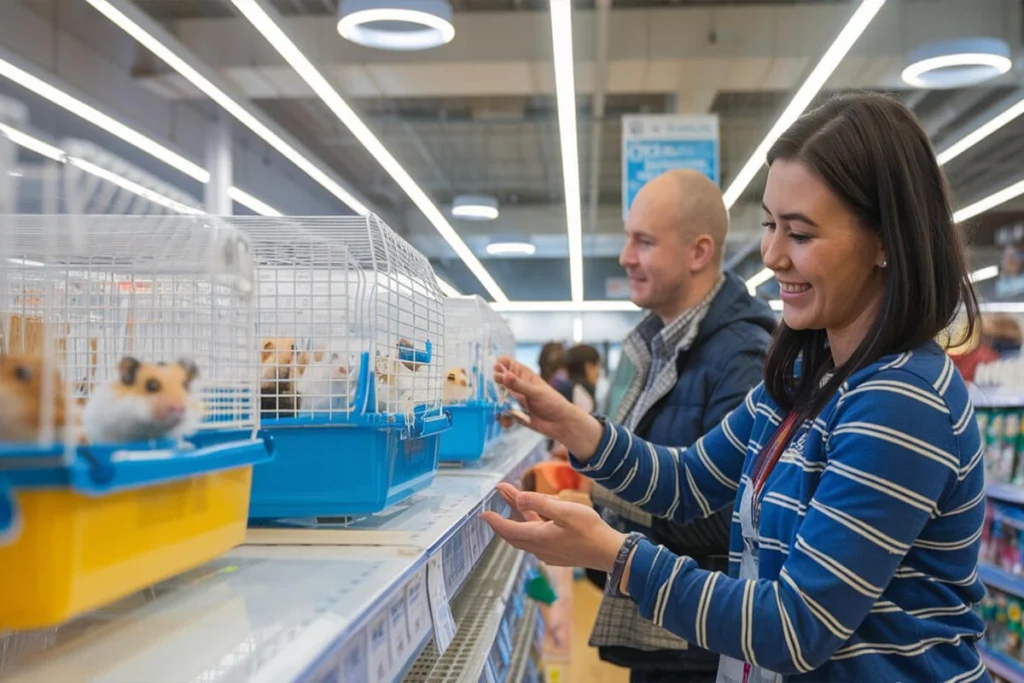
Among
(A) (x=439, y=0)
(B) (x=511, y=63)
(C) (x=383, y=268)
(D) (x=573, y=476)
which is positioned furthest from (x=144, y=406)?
(B) (x=511, y=63)

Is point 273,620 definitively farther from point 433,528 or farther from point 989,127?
point 989,127

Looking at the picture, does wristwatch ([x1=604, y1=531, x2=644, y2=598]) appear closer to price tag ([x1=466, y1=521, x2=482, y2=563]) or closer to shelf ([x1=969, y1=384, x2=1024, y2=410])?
price tag ([x1=466, y1=521, x2=482, y2=563])

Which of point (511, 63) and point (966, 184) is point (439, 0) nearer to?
point (511, 63)

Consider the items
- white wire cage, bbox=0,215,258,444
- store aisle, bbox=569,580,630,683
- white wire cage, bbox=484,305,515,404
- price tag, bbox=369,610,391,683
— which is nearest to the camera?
price tag, bbox=369,610,391,683

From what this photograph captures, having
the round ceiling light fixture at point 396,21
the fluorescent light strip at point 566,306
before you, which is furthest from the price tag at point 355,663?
the fluorescent light strip at point 566,306

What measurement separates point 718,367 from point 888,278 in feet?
3.39

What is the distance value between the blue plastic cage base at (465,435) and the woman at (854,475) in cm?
91

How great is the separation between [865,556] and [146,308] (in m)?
1.06

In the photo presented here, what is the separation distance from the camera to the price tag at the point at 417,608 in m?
1.20

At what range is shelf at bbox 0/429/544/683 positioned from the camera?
860 mm

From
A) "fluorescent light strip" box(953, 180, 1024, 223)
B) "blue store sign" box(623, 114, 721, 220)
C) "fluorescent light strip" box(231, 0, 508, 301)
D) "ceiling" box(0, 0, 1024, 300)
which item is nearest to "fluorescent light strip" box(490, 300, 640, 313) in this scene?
"fluorescent light strip" box(231, 0, 508, 301)

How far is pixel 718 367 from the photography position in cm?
239

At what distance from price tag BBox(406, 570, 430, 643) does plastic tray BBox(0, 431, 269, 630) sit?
0.30m

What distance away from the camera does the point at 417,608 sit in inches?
49.0
